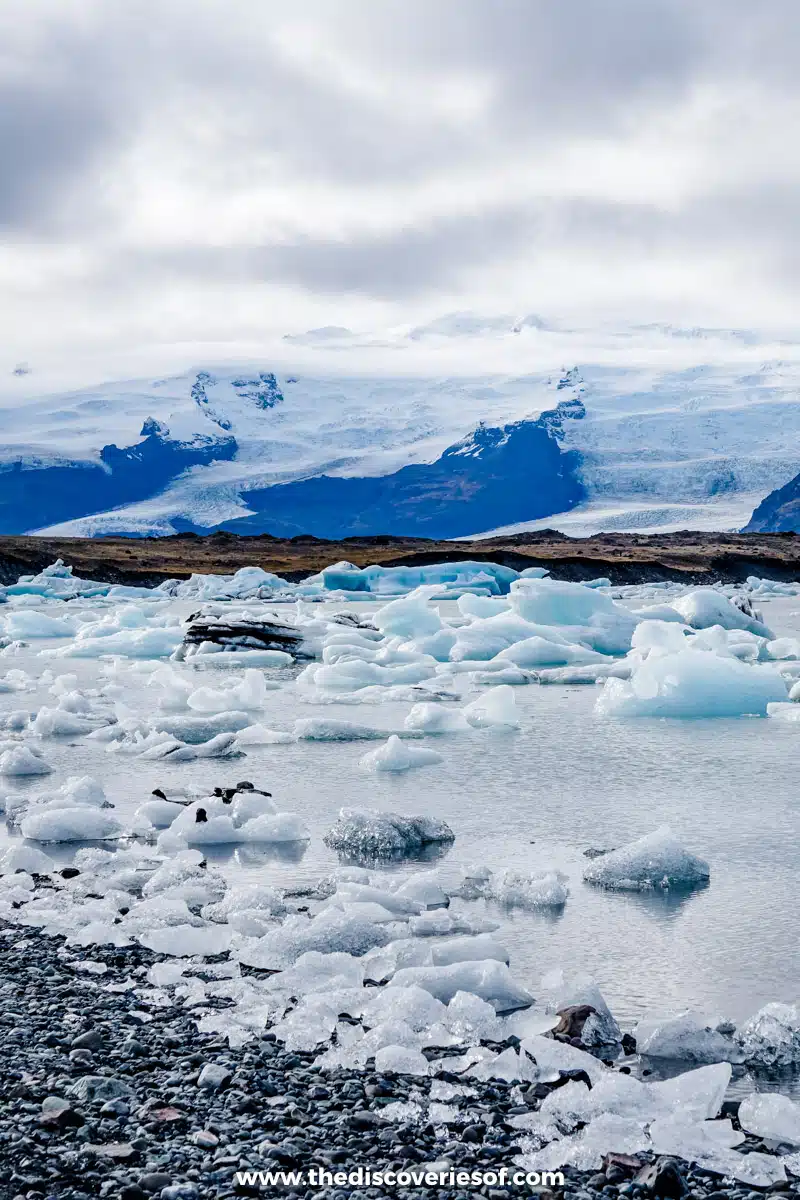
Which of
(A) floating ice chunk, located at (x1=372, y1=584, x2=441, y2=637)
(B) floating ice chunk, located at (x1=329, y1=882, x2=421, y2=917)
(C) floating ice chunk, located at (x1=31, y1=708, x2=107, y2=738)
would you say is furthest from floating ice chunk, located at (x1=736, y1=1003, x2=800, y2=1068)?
(A) floating ice chunk, located at (x1=372, y1=584, x2=441, y2=637)

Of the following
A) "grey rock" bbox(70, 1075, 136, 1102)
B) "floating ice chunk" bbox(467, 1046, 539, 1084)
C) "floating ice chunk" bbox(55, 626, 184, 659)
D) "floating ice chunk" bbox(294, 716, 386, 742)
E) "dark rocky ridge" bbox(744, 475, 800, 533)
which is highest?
"grey rock" bbox(70, 1075, 136, 1102)

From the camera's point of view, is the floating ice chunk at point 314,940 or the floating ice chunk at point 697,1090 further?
the floating ice chunk at point 314,940

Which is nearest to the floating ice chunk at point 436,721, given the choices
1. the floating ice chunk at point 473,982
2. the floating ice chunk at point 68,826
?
the floating ice chunk at point 68,826

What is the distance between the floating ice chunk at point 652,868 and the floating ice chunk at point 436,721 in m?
5.18

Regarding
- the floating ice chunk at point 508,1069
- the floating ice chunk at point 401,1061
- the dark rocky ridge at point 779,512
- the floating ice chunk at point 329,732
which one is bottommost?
the dark rocky ridge at point 779,512

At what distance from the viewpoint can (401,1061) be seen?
389 cm

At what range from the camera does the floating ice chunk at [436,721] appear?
37.3ft

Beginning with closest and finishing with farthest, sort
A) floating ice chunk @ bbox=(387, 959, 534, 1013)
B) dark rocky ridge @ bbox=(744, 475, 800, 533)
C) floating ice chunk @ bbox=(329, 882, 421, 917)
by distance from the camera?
floating ice chunk @ bbox=(387, 959, 534, 1013), floating ice chunk @ bbox=(329, 882, 421, 917), dark rocky ridge @ bbox=(744, 475, 800, 533)

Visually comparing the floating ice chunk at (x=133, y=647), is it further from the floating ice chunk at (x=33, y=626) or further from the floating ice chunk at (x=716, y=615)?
the floating ice chunk at (x=716, y=615)

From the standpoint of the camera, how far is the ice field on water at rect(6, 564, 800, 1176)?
455 cm

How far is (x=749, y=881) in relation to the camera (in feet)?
19.9

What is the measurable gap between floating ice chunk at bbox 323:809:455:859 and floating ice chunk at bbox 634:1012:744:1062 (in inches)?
113

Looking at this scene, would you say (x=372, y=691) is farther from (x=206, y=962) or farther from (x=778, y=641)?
(x=206, y=962)

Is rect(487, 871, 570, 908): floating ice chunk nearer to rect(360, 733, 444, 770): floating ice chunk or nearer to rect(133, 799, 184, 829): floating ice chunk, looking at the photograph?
rect(133, 799, 184, 829): floating ice chunk
